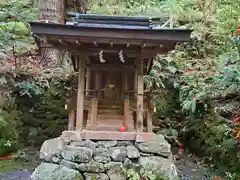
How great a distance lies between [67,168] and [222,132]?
279cm

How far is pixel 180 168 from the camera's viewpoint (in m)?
5.82

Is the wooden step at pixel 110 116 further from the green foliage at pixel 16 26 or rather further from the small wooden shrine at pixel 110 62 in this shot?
the green foliage at pixel 16 26

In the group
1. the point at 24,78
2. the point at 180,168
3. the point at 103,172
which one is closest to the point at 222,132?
the point at 180,168

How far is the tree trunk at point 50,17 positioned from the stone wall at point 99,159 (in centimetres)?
372

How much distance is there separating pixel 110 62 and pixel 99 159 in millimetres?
1595

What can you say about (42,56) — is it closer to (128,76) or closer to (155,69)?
(155,69)

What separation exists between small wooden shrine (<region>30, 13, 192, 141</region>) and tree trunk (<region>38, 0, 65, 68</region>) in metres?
2.92

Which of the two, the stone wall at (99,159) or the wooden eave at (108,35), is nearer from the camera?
the wooden eave at (108,35)

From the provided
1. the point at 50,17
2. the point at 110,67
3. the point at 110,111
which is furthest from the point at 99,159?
the point at 50,17

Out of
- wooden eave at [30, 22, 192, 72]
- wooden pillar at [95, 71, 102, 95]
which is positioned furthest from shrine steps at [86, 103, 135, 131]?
wooden eave at [30, 22, 192, 72]

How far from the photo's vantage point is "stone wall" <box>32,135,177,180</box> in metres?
4.37

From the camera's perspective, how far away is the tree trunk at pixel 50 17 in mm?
7898

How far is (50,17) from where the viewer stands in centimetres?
789

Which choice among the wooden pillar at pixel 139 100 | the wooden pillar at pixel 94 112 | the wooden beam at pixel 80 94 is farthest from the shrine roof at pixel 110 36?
the wooden pillar at pixel 94 112
